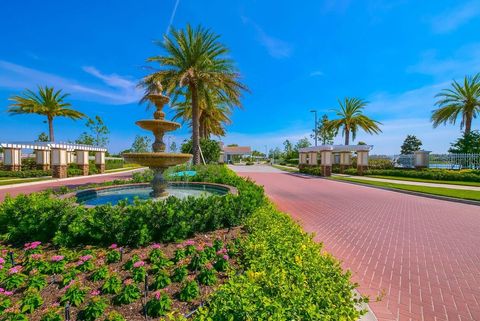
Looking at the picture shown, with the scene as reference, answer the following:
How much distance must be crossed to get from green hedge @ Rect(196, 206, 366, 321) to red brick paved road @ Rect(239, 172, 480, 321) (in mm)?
1070

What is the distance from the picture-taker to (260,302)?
2.23 m

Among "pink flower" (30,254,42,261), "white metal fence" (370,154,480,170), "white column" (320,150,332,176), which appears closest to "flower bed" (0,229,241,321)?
"pink flower" (30,254,42,261)

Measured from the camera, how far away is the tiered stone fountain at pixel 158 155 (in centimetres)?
718

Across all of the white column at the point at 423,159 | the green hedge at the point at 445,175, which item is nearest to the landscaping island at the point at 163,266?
the green hedge at the point at 445,175

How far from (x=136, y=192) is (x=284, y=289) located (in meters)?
8.40

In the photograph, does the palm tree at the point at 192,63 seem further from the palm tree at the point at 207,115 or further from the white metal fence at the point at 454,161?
the white metal fence at the point at 454,161

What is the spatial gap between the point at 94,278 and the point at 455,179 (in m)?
25.8

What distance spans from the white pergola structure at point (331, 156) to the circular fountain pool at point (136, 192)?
1903cm

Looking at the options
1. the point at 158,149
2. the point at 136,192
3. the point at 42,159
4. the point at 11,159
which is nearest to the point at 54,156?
the point at 11,159

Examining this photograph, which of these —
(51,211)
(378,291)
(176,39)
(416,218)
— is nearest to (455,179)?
(416,218)

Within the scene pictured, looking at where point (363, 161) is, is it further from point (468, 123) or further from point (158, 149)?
point (158, 149)

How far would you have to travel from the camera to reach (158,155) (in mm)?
7059

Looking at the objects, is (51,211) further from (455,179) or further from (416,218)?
(455,179)

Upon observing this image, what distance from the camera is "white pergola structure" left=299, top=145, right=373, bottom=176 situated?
2627cm
